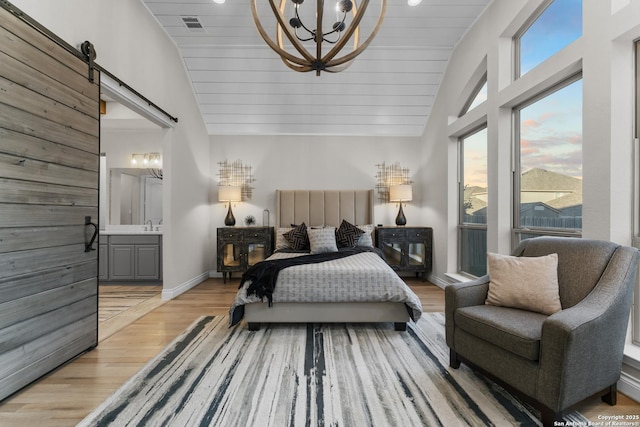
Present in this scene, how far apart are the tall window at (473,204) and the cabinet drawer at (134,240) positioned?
15.1 ft

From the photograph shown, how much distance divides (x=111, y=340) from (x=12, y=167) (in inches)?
65.2

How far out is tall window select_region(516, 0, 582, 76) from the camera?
2.46 meters

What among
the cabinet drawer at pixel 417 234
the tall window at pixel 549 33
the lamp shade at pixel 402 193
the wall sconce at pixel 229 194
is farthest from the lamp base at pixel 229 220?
the tall window at pixel 549 33

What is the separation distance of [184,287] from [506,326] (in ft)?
13.0

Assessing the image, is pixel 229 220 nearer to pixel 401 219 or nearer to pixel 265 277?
pixel 265 277

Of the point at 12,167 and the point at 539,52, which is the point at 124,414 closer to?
the point at 12,167

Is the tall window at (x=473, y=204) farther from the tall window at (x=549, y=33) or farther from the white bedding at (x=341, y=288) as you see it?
the white bedding at (x=341, y=288)

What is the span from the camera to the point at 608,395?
5.76ft

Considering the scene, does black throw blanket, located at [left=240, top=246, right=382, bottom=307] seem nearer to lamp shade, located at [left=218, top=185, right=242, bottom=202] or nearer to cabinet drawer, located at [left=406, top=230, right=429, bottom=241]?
lamp shade, located at [left=218, top=185, right=242, bottom=202]

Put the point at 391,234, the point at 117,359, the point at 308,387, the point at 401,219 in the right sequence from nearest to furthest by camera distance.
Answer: the point at 308,387 < the point at 117,359 < the point at 391,234 < the point at 401,219

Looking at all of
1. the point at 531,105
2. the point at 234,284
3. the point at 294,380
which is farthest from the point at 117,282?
the point at 531,105

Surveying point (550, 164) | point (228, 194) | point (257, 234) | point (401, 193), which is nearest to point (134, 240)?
point (228, 194)

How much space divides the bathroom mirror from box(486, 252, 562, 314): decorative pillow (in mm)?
5031

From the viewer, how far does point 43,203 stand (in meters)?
2.03
